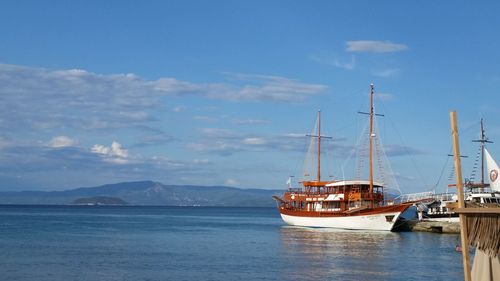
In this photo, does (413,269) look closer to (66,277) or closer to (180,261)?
(180,261)

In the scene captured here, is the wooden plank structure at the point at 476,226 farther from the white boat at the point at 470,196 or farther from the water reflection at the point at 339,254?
the white boat at the point at 470,196

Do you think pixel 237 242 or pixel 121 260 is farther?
pixel 237 242

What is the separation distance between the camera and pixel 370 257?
4862 cm

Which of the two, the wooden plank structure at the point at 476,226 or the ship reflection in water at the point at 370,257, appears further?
the ship reflection in water at the point at 370,257

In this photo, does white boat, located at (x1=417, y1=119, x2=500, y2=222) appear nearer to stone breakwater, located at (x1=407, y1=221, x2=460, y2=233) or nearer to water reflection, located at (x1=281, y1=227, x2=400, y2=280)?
stone breakwater, located at (x1=407, y1=221, x2=460, y2=233)

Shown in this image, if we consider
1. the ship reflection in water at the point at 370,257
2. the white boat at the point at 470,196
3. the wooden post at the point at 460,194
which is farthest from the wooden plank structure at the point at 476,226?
the white boat at the point at 470,196

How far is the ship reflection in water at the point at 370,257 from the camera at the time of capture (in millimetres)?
38969

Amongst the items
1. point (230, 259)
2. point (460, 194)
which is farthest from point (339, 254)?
point (460, 194)

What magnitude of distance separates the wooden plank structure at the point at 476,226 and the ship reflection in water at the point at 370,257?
23.6 m

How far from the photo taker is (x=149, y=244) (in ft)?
204

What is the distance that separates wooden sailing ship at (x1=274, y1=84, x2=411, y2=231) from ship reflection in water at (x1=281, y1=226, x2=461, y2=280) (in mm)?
5633

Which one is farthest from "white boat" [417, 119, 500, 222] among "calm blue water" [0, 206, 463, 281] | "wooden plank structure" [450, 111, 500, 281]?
"wooden plank structure" [450, 111, 500, 281]

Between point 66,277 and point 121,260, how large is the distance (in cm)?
937

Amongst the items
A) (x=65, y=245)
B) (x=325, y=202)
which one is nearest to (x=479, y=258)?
(x=65, y=245)
